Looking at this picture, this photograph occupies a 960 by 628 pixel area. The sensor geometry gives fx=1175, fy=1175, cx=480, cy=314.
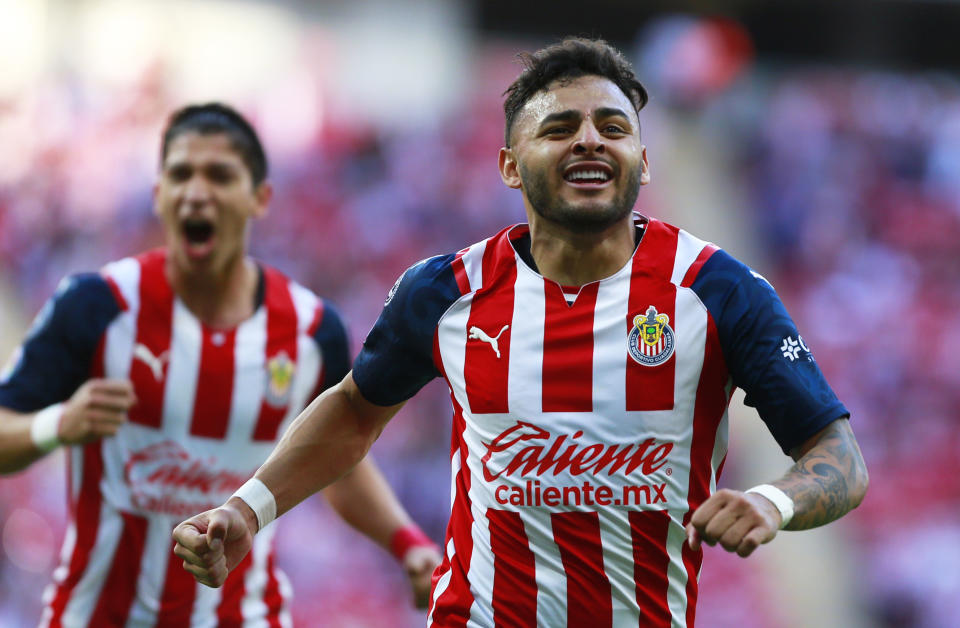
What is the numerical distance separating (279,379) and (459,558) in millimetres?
1292

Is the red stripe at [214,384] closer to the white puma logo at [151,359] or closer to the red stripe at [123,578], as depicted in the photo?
the white puma logo at [151,359]

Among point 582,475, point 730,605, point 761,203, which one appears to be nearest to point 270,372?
point 582,475

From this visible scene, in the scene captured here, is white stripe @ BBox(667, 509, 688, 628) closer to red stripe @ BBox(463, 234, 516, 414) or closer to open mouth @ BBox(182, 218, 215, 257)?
red stripe @ BBox(463, 234, 516, 414)

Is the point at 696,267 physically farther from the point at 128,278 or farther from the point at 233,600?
the point at 128,278

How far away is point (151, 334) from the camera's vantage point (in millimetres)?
3807

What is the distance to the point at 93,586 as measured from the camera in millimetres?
3629

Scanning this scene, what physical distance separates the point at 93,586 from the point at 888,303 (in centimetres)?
953

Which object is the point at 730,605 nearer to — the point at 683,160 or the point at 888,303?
the point at 888,303

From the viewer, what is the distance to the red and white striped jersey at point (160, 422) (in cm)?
362

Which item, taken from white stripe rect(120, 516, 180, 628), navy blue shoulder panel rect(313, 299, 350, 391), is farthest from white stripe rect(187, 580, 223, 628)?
navy blue shoulder panel rect(313, 299, 350, 391)

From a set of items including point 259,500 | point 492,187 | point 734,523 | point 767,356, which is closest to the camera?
point 734,523

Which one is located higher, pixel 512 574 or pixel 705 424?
pixel 705 424

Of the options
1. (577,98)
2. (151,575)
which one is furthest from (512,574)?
(151,575)

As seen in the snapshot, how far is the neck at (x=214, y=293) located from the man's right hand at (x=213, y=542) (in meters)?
1.28
